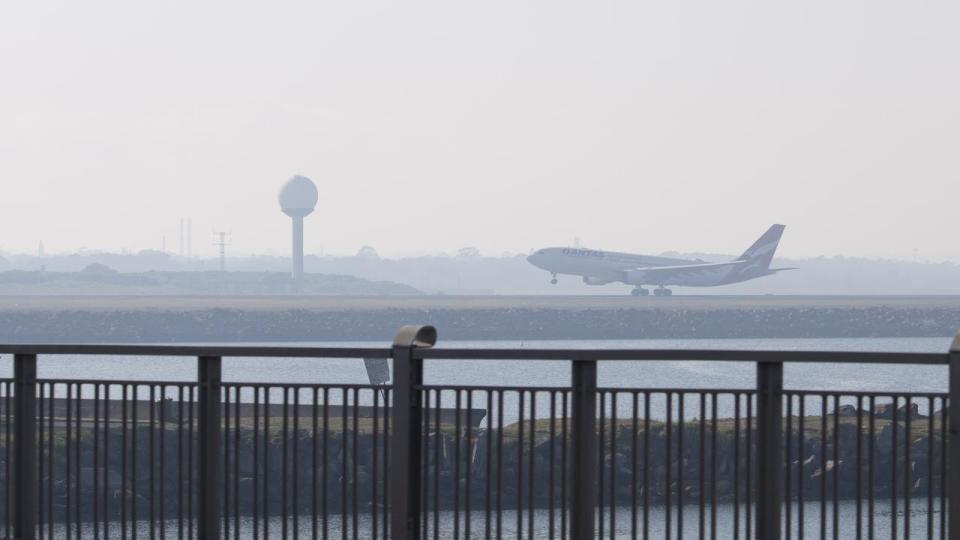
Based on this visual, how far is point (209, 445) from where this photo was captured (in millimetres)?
8203

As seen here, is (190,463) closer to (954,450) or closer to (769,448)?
(769,448)

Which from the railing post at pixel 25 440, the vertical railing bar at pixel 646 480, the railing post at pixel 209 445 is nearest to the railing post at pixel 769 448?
the vertical railing bar at pixel 646 480

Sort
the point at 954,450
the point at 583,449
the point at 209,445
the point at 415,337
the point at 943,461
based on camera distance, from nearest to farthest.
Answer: the point at 954,450 → the point at 943,461 → the point at 583,449 → the point at 415,337 → the point at 209,445

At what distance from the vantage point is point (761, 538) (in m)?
7.55

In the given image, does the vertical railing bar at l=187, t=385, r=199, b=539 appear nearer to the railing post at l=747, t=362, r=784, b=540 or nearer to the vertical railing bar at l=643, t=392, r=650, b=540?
the vertical railing bar at l=643, t=392, r=650, b=540

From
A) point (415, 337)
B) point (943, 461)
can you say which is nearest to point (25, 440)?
point (415, 337)

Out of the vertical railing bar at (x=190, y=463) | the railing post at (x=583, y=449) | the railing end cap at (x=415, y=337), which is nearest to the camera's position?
the railing post at (x=583, y=449)

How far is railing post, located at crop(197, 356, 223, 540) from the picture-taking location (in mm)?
8156

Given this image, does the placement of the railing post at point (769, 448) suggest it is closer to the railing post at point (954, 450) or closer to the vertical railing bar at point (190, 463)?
the railing post at point (954, 450)

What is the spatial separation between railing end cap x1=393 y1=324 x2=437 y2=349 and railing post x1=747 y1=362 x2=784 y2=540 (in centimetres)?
187

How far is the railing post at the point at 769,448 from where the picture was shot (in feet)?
24.7

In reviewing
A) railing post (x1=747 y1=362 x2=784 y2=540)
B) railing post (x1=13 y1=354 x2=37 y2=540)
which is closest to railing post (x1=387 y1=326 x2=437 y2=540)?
railing post (x1=747 y1=362 x2=784 y2=540)

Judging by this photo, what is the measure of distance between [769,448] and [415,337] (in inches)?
81.5

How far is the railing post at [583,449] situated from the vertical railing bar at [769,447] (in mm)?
913
